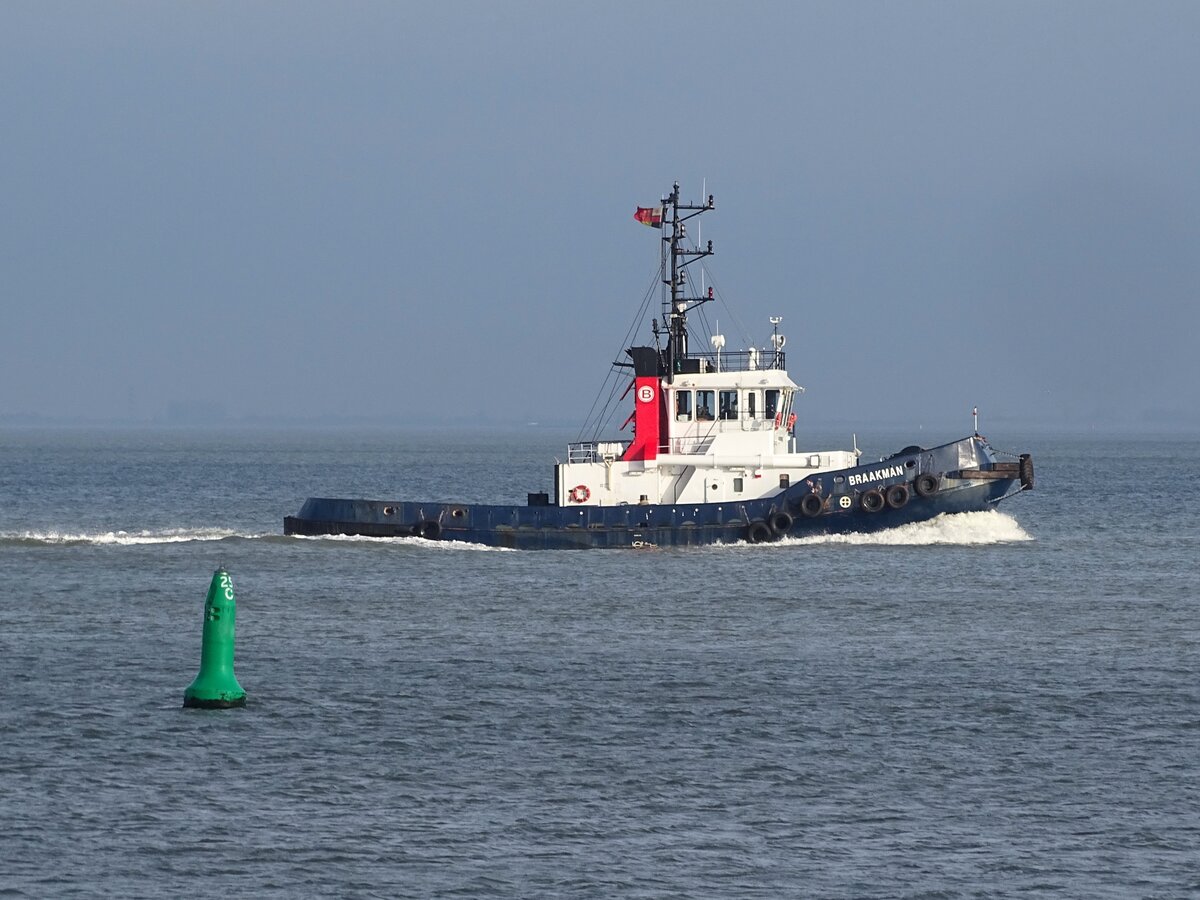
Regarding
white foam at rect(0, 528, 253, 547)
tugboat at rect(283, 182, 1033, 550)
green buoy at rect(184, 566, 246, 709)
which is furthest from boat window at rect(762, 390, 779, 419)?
green buoy at rect(184, 566, 246, 709)

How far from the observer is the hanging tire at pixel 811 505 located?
44.2m

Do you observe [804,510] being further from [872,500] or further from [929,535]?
[929,535]

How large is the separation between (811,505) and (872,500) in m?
1.54

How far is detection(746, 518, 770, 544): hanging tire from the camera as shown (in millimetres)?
44344

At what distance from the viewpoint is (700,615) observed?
111ft

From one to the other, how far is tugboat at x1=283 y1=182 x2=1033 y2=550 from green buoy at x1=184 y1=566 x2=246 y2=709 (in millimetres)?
20969

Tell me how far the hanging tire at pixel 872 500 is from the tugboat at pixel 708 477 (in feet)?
0.11

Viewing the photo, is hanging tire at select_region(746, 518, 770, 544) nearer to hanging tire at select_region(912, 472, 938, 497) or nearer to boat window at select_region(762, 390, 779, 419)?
boat window at select_region(762, 390, 779, 419)

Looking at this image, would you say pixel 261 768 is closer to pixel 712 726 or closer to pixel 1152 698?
pixel 712 726

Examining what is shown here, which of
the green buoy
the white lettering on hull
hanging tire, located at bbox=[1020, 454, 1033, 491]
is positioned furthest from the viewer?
the white lettering on hull

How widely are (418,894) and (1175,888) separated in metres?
6.60

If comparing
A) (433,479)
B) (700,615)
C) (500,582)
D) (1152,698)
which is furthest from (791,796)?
(433,479)

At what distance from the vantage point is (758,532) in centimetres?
4444

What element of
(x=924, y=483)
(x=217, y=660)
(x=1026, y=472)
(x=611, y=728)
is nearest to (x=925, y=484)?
(x=924, y=483)
